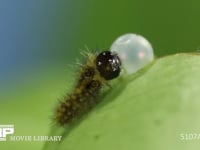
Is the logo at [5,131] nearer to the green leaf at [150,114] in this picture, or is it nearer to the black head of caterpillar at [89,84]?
the black head of caterpillar at [89,84]

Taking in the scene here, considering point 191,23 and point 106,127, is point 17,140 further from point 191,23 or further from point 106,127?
point 191,23

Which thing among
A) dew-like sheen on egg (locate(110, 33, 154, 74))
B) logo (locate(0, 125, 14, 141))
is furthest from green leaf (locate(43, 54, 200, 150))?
logo (locate(0, 125, 14, 141))

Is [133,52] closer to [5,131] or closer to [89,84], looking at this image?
[89,84]

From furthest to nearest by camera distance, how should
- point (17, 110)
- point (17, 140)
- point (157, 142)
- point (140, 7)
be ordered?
point (140, 7) → point (17, 110) → point (17, 140) → point (157, 142)

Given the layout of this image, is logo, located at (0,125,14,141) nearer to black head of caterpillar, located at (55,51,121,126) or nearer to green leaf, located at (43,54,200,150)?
black head of caterpillar, located at (55,51,121,126)

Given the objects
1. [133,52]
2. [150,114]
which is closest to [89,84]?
[133,52]

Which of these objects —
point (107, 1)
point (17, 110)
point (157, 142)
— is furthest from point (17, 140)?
point (107, 1)
